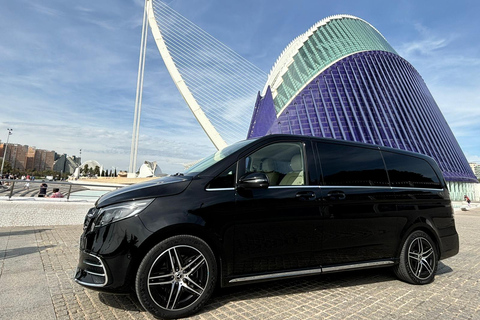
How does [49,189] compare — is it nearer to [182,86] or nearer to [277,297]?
[277,297]

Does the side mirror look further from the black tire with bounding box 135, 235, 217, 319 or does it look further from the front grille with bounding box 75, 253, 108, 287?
the front grille with bounding box 75, 253, 108, 287

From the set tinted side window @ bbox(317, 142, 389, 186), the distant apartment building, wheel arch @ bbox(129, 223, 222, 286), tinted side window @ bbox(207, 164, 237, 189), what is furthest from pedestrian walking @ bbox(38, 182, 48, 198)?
the distant apartment building

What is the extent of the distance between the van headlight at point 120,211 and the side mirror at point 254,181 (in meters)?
0.95

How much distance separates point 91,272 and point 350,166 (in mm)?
3272

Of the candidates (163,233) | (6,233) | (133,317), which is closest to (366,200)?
(163,233)

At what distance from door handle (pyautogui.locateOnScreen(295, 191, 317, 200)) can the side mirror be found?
0.50m

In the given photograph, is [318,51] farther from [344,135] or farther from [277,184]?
[277,184]

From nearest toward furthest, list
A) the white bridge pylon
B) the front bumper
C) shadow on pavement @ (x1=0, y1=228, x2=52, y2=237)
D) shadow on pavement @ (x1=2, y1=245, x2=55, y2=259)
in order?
the front bumper, shadow on pavement @ (x1=2, y1=245, x2=55, y2=259), shadow on pavement @ (x1=0, y1=228, x2=52, y2=237), the white bridge pylon

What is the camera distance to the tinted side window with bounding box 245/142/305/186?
3.38 meters

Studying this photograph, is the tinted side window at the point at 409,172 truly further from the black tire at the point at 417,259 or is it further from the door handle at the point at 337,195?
the door handle at the point at 337,195

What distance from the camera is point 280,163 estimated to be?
355 cm

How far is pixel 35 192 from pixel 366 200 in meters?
11.1

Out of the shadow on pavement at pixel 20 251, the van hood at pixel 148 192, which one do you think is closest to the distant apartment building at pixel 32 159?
the shadow on pavement at pixel 20 251

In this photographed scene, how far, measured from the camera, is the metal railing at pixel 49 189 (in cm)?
869
